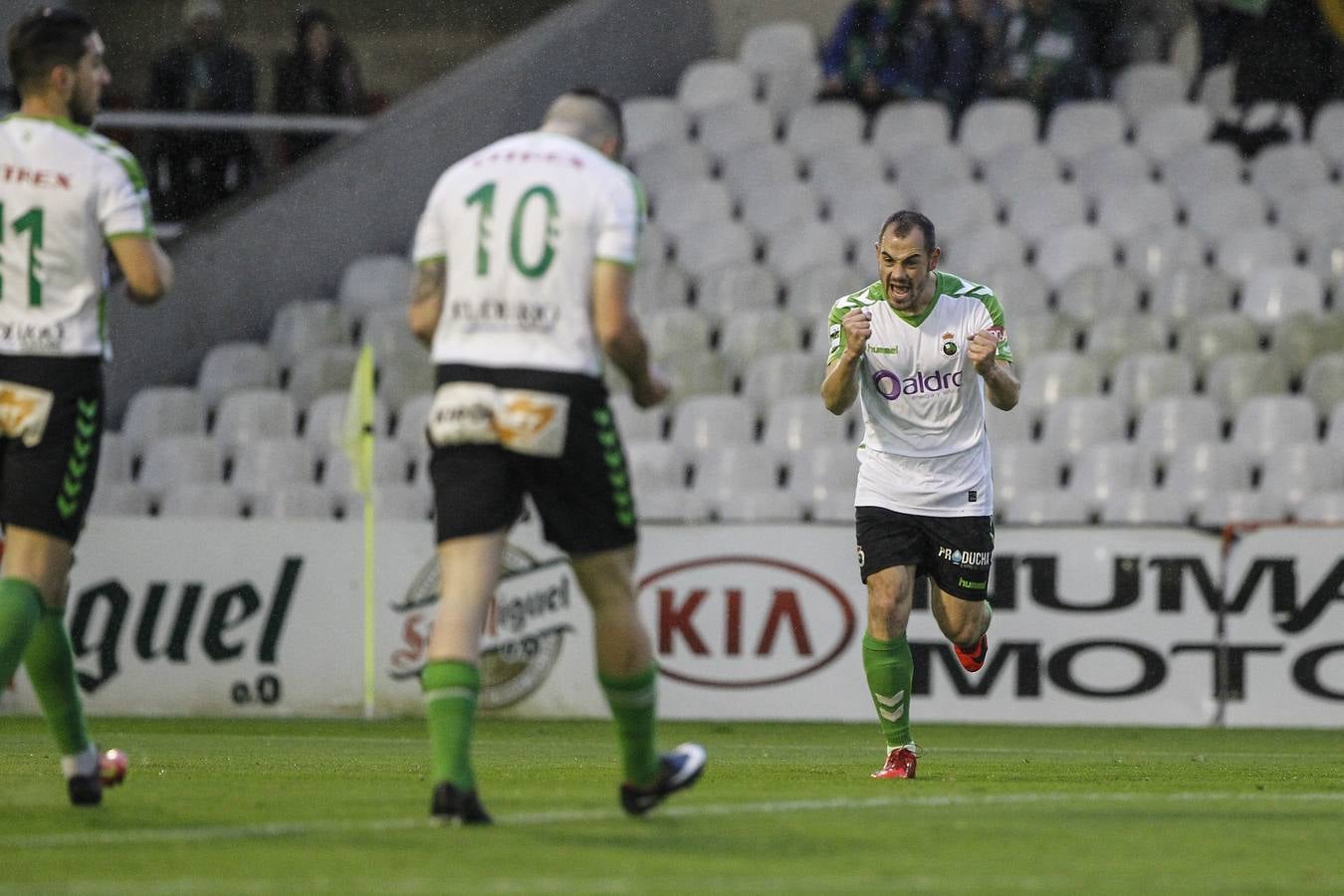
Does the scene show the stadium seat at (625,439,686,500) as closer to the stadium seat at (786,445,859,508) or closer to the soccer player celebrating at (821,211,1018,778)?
the stadium seat at (786,445,859,508)

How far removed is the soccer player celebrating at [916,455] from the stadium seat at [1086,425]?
6686 millimetres

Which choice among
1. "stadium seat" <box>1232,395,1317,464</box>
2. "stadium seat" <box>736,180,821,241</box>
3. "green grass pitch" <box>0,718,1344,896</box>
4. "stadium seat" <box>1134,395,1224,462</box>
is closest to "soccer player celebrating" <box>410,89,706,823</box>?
"green grass pitch" <box>0,718,1344,896</box>

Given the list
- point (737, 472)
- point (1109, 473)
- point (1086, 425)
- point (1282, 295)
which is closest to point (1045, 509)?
point (1109, 473)

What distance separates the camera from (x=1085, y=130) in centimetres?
1769

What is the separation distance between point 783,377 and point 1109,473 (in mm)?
2552

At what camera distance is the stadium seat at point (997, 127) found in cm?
1781

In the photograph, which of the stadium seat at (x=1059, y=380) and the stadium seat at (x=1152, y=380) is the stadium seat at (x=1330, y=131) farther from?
the stadium seat at (x=1059, y=380)

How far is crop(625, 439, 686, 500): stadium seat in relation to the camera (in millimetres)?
15086

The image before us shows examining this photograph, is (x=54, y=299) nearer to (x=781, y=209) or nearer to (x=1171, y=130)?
(x=781, y=209)

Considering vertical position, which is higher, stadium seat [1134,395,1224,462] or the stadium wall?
the stadium wall

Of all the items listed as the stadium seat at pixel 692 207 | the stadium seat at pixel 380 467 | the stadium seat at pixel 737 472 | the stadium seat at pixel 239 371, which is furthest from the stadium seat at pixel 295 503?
the stadium seat at pixel 692 207

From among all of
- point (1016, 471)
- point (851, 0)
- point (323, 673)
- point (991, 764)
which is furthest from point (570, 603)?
point (851, 0)

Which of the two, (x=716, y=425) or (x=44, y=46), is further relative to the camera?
(x=716, y=425)

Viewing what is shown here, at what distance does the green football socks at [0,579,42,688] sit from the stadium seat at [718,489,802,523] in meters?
9.18
